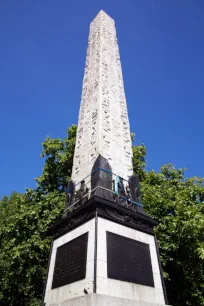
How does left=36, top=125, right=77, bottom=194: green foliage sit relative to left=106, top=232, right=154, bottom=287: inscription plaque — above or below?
above

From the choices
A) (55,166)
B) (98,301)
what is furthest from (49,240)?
(98,301)

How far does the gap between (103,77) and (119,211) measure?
6.18 metres

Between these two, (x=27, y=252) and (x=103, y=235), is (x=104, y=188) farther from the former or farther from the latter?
(x=27, y=252)

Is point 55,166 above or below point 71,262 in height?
above

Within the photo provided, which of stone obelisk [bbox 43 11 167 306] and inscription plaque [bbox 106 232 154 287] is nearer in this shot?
stone obelisk [bbox 43 11 167 306]

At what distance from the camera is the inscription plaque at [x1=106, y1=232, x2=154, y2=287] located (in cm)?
456

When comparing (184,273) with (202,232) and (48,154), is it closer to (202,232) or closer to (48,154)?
(202,232)

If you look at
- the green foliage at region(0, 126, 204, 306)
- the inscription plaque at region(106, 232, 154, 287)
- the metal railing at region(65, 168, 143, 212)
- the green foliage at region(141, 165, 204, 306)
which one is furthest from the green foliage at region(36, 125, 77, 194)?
the inscription plaque at region(106, 232, 154, 287)

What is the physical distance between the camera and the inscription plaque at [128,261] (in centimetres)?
456

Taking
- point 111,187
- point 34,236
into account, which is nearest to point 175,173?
point 34,236

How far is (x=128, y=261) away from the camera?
4852mm

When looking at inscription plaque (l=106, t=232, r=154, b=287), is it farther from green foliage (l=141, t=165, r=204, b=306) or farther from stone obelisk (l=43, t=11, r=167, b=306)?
green foliage (l=141, t=165, r=204, b=306)

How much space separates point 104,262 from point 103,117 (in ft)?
16.3

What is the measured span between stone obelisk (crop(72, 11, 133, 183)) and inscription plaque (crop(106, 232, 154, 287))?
2359 mm
